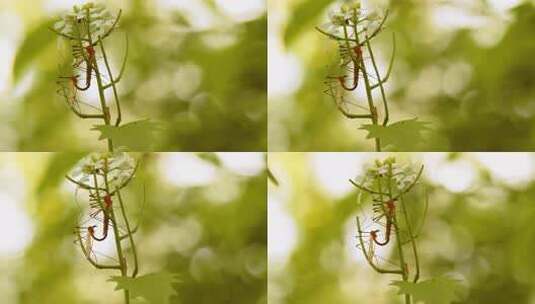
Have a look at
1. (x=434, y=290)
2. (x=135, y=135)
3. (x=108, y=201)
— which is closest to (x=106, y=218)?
(x=108, y=201)

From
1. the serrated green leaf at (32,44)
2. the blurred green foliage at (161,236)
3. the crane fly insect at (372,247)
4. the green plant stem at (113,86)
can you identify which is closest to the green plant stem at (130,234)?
the blurred green foliage at (161,236)

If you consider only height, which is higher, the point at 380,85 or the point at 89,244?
the point at 380,85

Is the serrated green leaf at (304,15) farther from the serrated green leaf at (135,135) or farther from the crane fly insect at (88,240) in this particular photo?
the crane fly insect at (88,240)

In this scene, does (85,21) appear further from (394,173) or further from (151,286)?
(394,173)

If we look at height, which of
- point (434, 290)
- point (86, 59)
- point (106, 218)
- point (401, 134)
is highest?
point (86, 59)

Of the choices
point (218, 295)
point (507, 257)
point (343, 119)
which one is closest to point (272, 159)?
point (343, 119)

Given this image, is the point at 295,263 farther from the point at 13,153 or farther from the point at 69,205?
the point at 13,153
